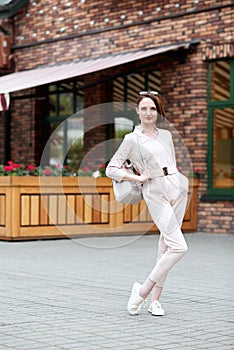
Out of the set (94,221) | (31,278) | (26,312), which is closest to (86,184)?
(94,221)

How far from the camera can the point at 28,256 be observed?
12117 mm

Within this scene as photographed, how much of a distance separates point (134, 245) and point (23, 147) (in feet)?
25.5

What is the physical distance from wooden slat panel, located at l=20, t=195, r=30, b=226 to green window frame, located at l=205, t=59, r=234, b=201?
3.74 m

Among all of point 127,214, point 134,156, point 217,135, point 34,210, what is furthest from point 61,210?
point 134,156

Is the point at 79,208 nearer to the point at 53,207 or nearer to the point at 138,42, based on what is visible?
the point at 53,207

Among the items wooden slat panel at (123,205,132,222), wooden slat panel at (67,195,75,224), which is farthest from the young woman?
wooden slat panel at (123,205,132,222)

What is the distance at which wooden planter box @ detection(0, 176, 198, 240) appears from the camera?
14.2 m

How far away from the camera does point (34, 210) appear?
1443cm

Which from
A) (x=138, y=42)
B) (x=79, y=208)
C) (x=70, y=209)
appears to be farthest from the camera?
(x=138, y=42)

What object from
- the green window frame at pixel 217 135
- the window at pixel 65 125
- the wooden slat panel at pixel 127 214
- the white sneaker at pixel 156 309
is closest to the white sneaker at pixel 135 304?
the white sneaker at pixel 156 309

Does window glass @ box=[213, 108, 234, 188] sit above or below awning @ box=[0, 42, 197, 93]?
below

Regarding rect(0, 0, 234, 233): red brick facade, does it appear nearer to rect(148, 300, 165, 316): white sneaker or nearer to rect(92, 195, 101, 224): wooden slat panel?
rect(92, 195, 101, 224): wooden slat panel

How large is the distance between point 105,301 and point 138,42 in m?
10.8

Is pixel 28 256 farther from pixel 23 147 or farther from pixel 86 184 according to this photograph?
pixel 23 147
